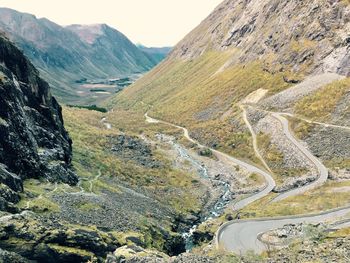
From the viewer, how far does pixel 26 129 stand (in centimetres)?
8969

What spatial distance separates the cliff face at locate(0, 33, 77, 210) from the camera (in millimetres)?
80438

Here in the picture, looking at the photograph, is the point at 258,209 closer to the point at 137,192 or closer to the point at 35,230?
the point at 137,192

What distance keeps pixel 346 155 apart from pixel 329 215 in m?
46.4

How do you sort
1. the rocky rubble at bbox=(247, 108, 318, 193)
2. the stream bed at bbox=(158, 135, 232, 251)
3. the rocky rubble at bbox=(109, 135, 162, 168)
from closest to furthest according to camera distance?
the stream bed at bbox=(158, 135, 232, 251) → the rocky rubble at bbox=(247, 108, 318, 193) → the rocky rubble at bbox=(109, 135, 162, 168)

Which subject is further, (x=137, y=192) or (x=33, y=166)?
(x=137, y=192)

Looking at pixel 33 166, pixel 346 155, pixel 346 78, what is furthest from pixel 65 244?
pixel 346 78

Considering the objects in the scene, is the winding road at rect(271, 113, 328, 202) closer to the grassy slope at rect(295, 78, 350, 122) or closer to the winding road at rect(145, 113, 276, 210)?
the winding road at rect(145, 113, 276, 210)

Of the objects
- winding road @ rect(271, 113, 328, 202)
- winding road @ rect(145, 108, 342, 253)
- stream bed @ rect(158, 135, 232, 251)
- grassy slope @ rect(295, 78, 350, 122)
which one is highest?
grassy slope @ rect(295, 78, 350, 122)

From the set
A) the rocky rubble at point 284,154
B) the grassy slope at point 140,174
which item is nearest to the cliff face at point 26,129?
the grassy slope at point 140,174

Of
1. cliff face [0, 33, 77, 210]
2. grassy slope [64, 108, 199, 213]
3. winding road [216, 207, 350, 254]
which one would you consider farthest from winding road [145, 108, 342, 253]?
cliff face [0, 33, 77, 210]

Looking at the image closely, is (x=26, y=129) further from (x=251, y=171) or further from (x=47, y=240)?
(x=251, y=171)

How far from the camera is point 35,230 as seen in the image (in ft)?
187

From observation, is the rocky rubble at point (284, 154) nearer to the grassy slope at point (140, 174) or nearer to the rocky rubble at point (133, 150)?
the grassy slope at point (140, 174)

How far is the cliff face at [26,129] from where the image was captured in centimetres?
8044
